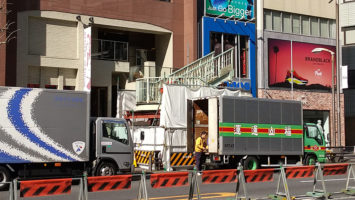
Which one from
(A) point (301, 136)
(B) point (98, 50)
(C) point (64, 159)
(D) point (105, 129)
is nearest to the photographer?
(C) point (64, 159)

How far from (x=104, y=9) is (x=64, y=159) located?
13359 millimetres

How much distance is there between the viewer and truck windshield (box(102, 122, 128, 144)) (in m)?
17.9

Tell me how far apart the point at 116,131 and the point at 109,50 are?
38.1 feet

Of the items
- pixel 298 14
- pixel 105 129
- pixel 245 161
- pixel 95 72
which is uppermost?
pixel 298 14

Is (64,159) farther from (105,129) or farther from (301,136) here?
(301,136)

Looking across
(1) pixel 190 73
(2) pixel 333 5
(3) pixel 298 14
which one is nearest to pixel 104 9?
(1) pixel 190 73

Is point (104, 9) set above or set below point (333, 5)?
below

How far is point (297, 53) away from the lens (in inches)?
1422

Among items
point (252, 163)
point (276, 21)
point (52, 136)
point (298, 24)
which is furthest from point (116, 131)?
point (298, 24)

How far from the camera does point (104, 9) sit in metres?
28.1

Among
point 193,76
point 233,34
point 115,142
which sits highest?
point 233,34

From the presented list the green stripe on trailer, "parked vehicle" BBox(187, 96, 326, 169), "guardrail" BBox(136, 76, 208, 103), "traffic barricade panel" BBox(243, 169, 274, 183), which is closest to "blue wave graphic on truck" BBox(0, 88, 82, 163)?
"parked vehicle" BBox(187, 96, 326, 169)

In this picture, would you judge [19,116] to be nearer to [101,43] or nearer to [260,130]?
[260,130]

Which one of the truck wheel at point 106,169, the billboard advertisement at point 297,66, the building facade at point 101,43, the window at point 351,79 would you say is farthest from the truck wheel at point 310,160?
the window at point 351,79
